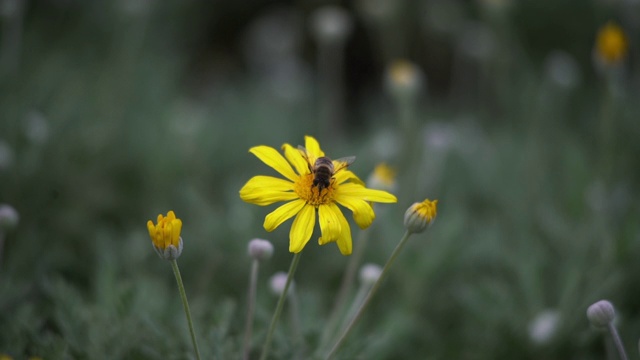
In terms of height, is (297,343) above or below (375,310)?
below

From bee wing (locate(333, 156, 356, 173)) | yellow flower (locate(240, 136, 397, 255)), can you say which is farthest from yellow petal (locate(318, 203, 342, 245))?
bee wing (locate(333, 156, 356, 173))

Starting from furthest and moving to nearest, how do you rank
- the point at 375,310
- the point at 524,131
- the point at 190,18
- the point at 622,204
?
1. the point at 190,18
2. the point at 524,131
3. the point at 622,204
4. the point at 375,310

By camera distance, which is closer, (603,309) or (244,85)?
(603,309)

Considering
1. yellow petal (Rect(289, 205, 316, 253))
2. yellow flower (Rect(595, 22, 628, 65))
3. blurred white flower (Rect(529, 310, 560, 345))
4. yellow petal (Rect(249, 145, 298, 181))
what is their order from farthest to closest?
1. yellow flower (Rect(595, 22, 628, 65))
2. blurred white flower (Rect(529, 310, 560, 345))
3. yellow petal (Rect(249, 145, 298, 181))
4. yellow petal (Rect(289, 205, 316, 253))

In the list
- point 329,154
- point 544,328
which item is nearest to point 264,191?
point 544,328

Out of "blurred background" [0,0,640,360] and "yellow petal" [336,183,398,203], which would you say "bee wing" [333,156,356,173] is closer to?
Result: "yellow petal" [336,183,398,203]

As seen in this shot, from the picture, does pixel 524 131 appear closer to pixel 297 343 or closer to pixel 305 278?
pixel 305 278

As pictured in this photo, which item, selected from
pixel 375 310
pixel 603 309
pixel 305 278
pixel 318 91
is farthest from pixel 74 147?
pixel 603 309

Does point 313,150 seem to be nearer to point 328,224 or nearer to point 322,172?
point 322,172
